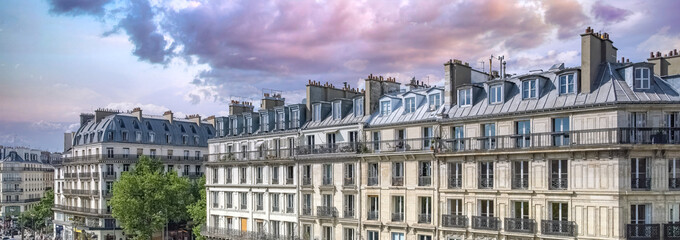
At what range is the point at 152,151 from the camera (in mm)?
73000

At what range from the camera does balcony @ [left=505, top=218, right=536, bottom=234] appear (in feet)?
99.6

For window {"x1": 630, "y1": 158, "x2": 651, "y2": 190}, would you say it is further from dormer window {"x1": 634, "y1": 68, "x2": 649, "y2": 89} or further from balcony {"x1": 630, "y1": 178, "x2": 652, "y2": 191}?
dormer window {"x1": 634, "y1": 68, "x2": 649, "y2": 89}

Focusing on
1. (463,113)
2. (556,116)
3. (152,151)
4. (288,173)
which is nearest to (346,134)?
(288,173)

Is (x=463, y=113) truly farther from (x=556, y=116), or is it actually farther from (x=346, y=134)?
(x=346, y=134)

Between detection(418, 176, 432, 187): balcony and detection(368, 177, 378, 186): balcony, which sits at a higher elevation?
detection(418, 176, 432, 187): balcony

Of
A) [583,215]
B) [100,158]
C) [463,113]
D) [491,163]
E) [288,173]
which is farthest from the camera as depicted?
[100,158]

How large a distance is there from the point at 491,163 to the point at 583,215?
18.7ft

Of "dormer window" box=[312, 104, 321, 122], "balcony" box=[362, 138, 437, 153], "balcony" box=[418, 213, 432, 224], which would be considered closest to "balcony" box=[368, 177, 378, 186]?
"balcony" box=[362, 138, 437, 153]

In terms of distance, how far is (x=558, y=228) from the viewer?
29422mm

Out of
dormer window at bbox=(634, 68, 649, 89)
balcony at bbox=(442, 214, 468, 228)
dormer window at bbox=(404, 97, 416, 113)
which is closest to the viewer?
dormer window at bbox=(634, 68, 649, 89)

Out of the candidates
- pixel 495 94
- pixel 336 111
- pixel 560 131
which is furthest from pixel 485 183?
pixel 336 111

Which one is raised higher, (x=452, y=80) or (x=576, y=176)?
(x=452, y=80)

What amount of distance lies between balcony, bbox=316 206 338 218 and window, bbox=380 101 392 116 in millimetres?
7526

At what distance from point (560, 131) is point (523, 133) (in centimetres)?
215
